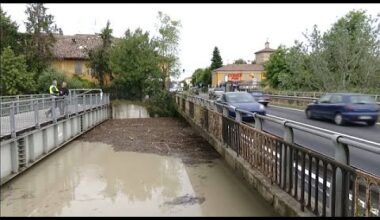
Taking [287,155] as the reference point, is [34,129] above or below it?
below

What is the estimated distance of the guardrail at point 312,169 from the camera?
13.8 ft

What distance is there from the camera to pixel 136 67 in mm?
46219

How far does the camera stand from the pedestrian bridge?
4.42m

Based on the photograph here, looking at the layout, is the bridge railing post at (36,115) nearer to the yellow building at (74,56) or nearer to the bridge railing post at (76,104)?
the bridge railing post at (76,104)

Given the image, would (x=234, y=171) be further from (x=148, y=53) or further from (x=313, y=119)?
(x=148, y=53)

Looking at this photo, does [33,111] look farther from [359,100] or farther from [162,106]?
[162,106]

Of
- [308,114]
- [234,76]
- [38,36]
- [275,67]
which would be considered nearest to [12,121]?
[308,114]

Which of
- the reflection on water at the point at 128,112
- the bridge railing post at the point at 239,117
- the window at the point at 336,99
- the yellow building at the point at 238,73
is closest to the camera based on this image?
the bridge railing post at the point at 239,117

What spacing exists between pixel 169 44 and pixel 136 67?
441 inches

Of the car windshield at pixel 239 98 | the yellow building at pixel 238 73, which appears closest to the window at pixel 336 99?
the car windshield at pixel 239 98

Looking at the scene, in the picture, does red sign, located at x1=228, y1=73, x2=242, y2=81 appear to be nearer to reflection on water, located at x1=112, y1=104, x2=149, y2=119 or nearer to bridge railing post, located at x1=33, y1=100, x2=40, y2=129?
reflection on water, located at x1=112, y1=104, x2=149, y2=119

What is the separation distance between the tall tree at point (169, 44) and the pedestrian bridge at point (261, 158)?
115ft

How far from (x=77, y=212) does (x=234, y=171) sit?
4.09m

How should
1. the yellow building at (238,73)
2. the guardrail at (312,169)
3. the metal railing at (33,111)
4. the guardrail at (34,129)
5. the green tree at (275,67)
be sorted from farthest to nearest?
the yellow building at (238,73), the green tree at (275,67), the metal railing at (33,111), the guardrail at (34,129), the guardrail at (312,169)
